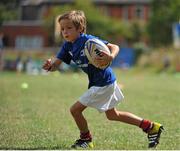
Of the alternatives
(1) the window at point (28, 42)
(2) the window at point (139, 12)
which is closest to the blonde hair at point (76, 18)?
(2) the window at point (139, 12)

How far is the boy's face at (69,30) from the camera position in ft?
22.1

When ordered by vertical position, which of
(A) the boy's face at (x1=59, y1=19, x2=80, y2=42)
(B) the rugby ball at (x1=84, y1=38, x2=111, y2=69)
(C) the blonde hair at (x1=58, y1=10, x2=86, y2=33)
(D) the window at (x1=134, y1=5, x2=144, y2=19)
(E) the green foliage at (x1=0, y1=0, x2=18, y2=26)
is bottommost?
(D) the window at (x1=134, y1=5, x2=144, y2=19)

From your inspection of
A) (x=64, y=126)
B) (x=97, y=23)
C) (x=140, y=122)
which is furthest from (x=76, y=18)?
(x=97, y=23)

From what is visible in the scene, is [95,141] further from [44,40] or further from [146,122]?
[44,40]

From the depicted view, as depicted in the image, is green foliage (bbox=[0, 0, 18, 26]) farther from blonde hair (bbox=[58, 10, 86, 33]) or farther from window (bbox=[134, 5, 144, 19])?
blonde hair (bbox=[58, 10, 86, 33])

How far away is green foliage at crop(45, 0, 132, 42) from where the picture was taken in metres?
59.9

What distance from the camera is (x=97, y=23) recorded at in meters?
60.0

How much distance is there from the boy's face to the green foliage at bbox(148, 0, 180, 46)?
45.8 m

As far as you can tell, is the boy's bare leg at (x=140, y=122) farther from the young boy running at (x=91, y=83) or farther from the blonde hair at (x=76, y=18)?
the blonde hair at (x=76, y=18)

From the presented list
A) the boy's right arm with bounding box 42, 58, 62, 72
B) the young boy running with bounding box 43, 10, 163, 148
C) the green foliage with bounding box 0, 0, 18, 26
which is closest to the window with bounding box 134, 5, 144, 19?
the green foliage with bounding box 0, 0, 18, 26

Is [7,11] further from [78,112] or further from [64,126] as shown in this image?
[78,112]

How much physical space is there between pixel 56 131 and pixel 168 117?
105 inches

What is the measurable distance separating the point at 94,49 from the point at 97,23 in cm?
5366

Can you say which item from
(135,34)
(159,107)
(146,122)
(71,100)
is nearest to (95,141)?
(146,122)
